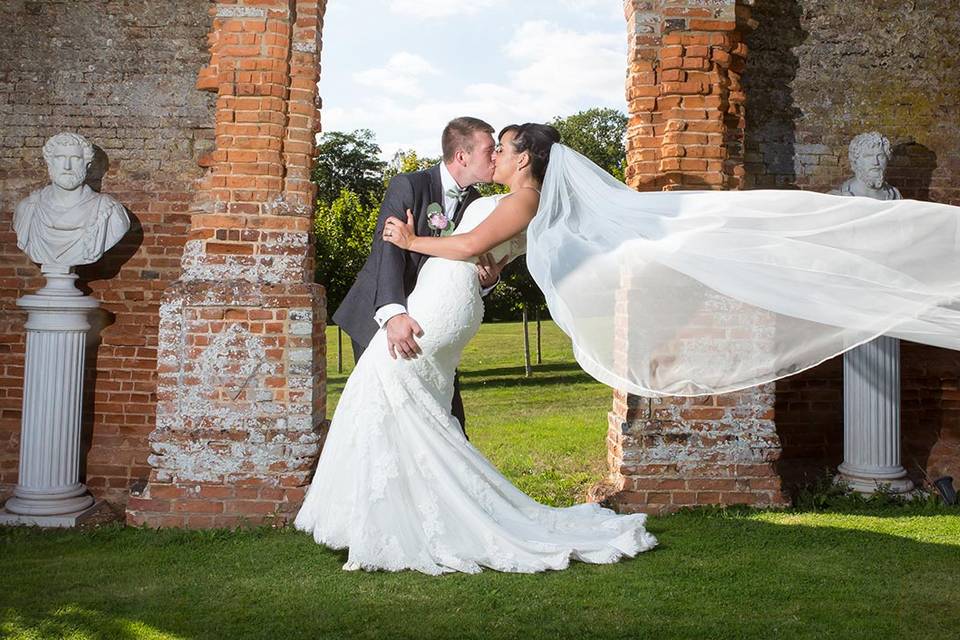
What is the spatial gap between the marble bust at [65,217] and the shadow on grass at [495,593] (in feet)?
5.91

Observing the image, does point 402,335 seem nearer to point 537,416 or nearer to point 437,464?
point 437,464

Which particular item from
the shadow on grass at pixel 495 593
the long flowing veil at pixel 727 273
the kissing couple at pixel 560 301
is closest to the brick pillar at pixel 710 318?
the shadow on grass at pixel 495 593

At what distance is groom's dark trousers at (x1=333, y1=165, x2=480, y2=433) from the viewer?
400cm

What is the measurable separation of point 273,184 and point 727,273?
282 cm

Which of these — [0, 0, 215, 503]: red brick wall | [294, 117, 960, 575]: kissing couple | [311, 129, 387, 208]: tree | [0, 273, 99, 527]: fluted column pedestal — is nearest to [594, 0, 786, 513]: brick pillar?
[294, 117, 960, 575]: kissing couple

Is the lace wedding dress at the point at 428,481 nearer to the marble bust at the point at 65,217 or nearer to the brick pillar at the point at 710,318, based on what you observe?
the brick pillar at the point at 710,318

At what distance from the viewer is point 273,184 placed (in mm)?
5051

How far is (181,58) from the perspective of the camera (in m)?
5.77

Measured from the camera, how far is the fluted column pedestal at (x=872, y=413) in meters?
5.68

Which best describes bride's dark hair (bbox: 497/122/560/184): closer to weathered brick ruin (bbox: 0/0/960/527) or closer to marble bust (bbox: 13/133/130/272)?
weathered brick ruin (bbox: 0/0/960/527)

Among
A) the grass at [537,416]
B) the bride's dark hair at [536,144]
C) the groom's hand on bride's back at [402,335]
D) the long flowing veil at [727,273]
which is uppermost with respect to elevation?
the bride's dark hair at [536,144]

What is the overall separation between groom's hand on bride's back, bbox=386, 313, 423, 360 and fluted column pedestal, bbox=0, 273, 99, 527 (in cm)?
243

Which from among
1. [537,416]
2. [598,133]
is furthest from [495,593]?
[598,133]

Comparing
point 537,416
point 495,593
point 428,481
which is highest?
point 428,481
